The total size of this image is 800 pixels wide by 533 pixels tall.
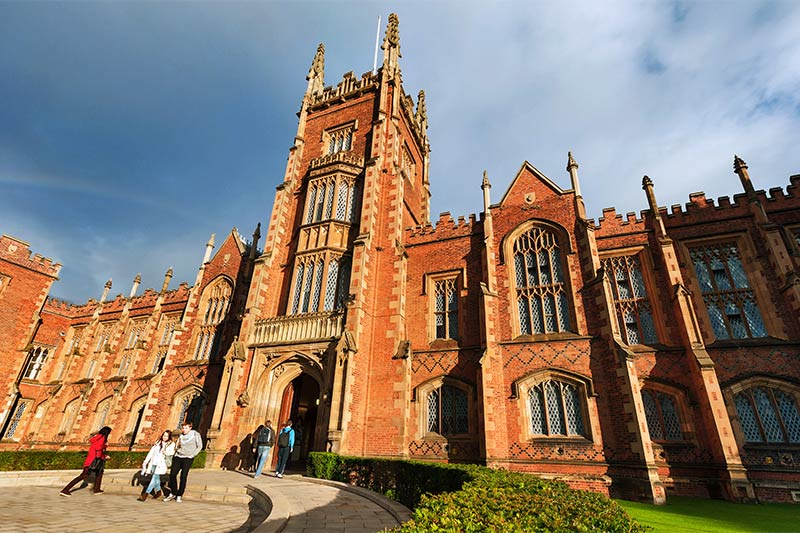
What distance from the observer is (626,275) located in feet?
54.1

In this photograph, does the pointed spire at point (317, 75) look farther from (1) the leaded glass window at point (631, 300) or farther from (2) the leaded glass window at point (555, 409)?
(2) the leaded glass window at point (555, 409)

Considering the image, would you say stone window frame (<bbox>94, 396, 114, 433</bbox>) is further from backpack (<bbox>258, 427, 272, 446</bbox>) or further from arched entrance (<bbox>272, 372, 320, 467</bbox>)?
backpack (<bbox>258, 427, 272, 446</bbox>)

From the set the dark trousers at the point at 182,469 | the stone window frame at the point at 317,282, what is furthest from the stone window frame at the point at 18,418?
the dark trousers at the point at 182,469

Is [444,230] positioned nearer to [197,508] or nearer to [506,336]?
[506,336]

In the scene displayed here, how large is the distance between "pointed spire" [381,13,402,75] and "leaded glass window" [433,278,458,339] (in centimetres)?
1557

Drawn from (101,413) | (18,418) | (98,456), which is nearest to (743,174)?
(98,456)

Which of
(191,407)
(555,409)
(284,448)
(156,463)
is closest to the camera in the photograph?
(156,463)

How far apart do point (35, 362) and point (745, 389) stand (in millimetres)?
43004

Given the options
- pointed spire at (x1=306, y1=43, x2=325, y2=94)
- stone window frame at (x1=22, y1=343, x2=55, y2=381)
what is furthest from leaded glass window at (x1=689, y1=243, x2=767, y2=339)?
stone window frame at (x1=22, y1=343, x2=55, y2=381)

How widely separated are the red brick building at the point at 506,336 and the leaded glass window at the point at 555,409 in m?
0.07

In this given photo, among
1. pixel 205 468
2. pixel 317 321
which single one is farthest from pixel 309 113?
pixel 205 468

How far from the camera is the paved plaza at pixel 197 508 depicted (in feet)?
20.6

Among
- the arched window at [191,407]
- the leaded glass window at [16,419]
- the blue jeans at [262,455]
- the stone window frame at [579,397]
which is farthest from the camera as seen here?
the leaded glass window at [16,419]

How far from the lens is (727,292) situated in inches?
594
